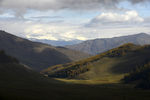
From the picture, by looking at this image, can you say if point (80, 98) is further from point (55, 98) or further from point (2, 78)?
point (2, 78)

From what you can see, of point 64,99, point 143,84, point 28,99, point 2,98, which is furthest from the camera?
point 143,84

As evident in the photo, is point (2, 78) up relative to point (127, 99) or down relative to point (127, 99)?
up

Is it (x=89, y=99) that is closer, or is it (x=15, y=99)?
(x=15, y=99)

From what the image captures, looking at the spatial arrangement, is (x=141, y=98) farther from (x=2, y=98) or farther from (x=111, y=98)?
(x=2, y=98)

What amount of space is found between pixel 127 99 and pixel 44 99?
39.9 meters

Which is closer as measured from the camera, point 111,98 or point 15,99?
point 15,99

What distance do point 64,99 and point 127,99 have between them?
30428 mm

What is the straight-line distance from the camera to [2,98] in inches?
3632

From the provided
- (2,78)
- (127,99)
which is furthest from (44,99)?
(2,78)

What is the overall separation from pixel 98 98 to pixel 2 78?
4126 inches

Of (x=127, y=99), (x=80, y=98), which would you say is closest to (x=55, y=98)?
(x=80, y=98)

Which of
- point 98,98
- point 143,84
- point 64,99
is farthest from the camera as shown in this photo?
point 143,84

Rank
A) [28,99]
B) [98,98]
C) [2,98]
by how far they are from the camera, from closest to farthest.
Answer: [2,98]
[28,99]
[98,98]

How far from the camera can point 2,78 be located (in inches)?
7820
